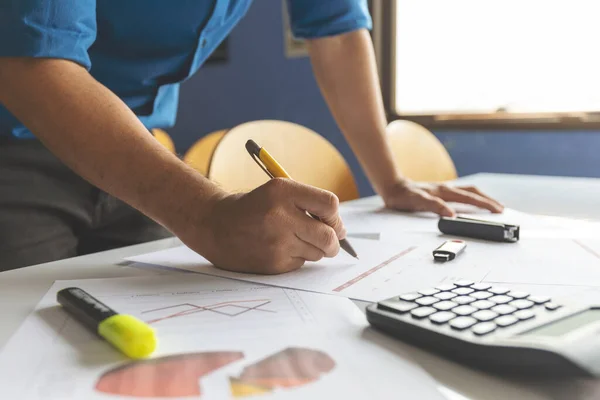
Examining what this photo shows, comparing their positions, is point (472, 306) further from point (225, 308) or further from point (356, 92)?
point (356, 92)

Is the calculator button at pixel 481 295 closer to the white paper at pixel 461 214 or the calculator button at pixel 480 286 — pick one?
the calculator button at pixel 480 286

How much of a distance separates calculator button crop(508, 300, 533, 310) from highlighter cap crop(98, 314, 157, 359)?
0.24m

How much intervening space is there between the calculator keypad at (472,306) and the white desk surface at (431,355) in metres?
0.03

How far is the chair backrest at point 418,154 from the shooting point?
1550mm

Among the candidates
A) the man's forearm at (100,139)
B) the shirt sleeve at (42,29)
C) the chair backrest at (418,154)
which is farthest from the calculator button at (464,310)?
the chair backrest at (418,154)

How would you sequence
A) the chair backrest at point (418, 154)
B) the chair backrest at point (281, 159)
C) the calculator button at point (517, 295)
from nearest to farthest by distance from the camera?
the calculator button at point (517, 295) < the chair backrest at point (281, 159) < the chair backrest at point (418, 154)

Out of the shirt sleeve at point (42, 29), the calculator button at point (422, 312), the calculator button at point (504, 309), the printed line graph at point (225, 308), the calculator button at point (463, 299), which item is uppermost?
the shirt sleeve at point (42, 29)

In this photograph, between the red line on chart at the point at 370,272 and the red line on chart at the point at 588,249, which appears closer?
the red line on chart at the point at 370,272

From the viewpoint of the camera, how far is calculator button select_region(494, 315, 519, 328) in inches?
14.4

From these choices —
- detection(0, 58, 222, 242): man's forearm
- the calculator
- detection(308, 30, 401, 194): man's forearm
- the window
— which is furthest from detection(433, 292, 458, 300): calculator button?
the window

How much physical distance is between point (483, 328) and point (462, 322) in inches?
0.6

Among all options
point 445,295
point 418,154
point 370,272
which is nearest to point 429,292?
point 445,295

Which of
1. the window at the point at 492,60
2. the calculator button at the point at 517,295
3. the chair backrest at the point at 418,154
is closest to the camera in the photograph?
the calculator button at the point at 517,295

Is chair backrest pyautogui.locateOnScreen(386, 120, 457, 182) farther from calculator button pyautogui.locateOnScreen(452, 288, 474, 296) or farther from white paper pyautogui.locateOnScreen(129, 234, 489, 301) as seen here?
calculator button pyautogui.locateOnScreen(452, 288, 474, 296)
